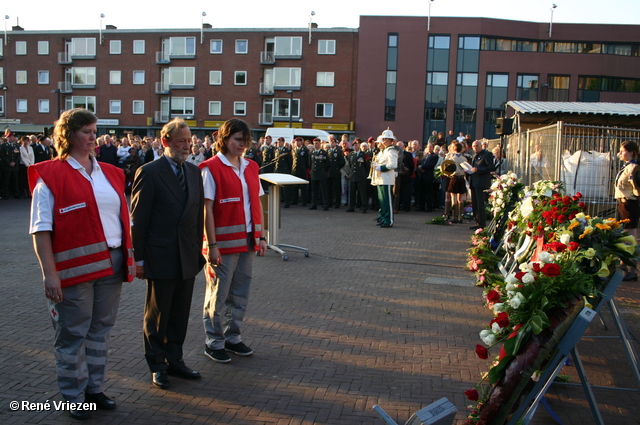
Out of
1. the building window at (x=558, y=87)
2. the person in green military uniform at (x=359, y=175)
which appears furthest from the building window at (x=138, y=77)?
the person in green military uniform at (x=359, y=175)

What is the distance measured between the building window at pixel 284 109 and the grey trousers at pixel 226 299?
47297 mm

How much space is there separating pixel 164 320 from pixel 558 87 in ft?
166

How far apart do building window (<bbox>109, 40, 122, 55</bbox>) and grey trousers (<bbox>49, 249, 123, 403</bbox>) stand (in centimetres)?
5509

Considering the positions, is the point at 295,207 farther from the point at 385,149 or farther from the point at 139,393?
the point at 139,393

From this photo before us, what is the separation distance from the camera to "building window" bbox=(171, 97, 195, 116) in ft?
175

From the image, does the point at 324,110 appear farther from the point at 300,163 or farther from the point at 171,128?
the point at 171,128

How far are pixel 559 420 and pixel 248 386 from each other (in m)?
2.31

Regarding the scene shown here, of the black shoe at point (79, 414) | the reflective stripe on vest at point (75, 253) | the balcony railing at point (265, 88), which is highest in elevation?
the balcony railing at point (265, 88)

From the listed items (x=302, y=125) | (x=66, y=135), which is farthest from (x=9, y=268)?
(x=302, y=125)

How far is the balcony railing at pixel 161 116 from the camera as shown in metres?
53.8

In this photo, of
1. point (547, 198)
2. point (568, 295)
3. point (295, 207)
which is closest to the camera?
point (568, 295)

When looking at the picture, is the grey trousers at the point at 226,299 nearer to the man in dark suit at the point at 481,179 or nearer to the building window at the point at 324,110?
the man in dark suit at the point at 481,179

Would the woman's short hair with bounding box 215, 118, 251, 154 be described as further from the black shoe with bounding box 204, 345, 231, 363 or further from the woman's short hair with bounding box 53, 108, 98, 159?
the black shoe with bounding box 204, 345, 231, 363

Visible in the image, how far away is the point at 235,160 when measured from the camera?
5.18 meters
